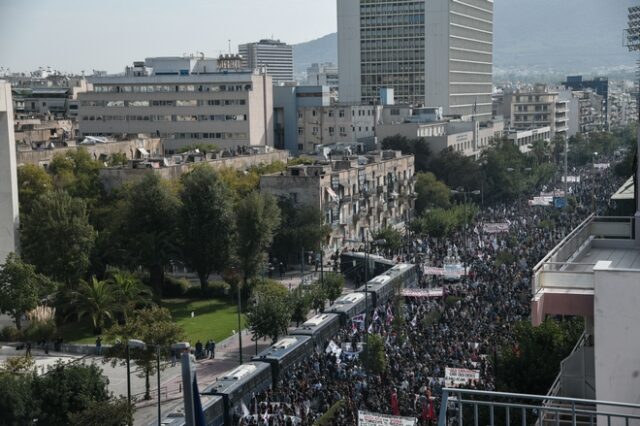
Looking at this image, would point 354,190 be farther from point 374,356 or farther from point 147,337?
point 374,356

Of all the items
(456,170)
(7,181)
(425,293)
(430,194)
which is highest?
(7,181)

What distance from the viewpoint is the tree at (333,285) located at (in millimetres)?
41875

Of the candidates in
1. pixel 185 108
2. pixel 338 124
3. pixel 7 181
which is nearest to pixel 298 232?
pixel 7 181

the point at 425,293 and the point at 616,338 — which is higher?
the point at 616,338

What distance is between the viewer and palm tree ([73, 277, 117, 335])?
39.9 m

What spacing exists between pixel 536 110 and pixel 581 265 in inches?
4892

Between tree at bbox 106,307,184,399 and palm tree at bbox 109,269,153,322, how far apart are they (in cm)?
765

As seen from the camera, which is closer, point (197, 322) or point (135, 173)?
point (197, 322)

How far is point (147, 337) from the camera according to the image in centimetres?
3070

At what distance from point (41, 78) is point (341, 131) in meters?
74.3

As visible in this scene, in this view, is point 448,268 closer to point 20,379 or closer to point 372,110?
point 20,379

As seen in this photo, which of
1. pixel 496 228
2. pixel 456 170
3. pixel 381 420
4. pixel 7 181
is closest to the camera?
pixel 381 420

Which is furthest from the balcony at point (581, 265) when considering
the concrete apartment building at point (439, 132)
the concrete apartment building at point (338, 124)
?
the concrete apartment building at point (338, 124)

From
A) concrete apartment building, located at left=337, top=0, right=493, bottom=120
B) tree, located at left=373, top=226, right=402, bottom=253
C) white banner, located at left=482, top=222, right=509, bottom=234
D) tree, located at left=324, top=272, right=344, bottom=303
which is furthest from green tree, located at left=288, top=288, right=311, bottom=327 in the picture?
concrete apartment building, located at left=337, top=0, right=493, bottom=120
